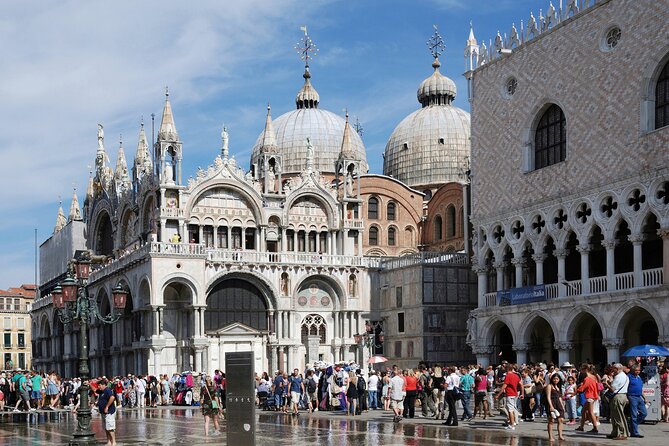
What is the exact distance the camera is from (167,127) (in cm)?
5312

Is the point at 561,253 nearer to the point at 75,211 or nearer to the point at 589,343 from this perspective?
the point at 589,343

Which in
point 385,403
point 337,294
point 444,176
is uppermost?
point 444,176

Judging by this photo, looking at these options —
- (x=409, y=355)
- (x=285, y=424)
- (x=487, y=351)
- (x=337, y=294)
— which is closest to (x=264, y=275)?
(x=337, y=294)

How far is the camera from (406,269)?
2079 inches

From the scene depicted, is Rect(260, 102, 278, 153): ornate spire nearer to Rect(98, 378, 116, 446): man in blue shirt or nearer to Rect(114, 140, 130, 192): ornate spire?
Rect(114, 140, 130, 192): ornate spire

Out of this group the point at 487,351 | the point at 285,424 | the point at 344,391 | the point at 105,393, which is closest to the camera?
the point at 105,393

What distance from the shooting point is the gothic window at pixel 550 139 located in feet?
138

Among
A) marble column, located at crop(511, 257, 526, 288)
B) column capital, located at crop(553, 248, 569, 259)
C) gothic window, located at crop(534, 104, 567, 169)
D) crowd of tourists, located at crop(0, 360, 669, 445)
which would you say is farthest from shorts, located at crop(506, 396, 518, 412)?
marble column, located at crop(511, 257, 526, 288)

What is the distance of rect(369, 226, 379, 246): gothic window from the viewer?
63594 millimetres

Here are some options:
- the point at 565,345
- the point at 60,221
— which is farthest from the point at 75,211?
the point at 565,345

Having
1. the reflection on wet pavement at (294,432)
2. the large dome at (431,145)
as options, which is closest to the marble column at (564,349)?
the reflection on wet pavement at (294,432)

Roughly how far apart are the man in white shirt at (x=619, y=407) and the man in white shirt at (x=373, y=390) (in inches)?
479

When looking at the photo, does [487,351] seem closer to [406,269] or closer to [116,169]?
[406,269]

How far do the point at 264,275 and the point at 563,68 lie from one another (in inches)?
739
